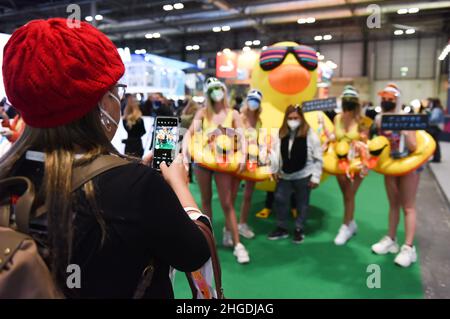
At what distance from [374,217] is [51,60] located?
4.19 m

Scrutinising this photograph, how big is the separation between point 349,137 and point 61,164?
10.2ft

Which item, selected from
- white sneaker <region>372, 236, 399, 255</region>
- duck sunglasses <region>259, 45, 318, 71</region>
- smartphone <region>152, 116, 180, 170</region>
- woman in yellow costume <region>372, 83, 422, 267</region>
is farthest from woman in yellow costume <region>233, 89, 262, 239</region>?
smartphone <region>152, 116, 180, 170</region>

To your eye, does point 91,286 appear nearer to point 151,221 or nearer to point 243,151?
point 151,221

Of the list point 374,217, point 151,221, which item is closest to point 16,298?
point 151,221

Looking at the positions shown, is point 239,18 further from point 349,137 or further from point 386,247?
point 386,247

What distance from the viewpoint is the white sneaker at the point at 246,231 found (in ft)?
12.2

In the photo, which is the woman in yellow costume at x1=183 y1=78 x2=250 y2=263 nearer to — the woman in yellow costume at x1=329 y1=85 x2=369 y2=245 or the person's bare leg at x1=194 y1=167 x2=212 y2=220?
the person's bare leg at x1=194 y1=167 x2=212 y2=220

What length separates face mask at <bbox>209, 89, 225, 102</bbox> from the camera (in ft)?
10.5

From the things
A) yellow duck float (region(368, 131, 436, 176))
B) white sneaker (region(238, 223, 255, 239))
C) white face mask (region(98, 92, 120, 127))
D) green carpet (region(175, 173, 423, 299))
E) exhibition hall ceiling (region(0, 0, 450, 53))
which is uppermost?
exhibition hall ceiling (region(0, 0, 450, 53))

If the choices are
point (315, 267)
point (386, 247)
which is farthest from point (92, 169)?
point (386, 247)

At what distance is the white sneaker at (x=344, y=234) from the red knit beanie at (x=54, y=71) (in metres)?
3.16

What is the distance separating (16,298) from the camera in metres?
0.71

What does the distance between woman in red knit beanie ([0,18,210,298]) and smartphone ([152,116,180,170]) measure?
0.85ft

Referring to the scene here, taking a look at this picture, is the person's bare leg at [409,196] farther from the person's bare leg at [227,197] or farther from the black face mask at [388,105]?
the person's bare leg at [227,197]
